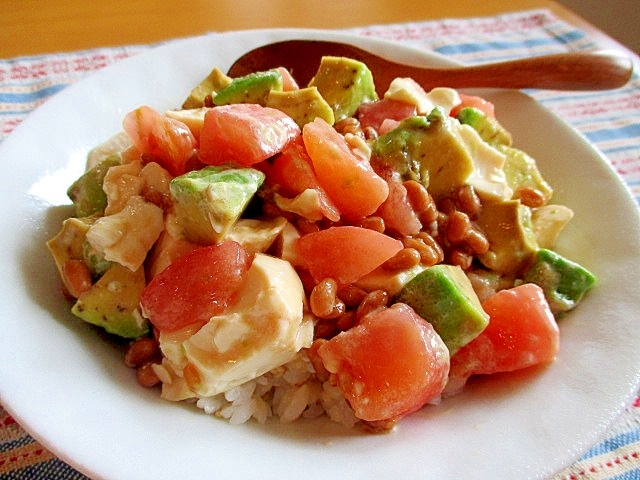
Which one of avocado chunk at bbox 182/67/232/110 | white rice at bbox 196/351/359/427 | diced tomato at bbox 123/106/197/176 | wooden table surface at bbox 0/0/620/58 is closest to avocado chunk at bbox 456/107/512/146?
avocado chunk at bbox 182/67/232/110

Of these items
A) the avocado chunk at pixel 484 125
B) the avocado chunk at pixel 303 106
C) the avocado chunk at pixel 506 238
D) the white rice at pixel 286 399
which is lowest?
the white rice at pixel 286 399

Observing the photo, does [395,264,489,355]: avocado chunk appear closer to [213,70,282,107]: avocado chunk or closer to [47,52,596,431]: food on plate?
[47,52,596,431]: food on plate

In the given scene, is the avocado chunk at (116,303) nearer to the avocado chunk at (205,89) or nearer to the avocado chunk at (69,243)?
the avocado chunk at (69,243)

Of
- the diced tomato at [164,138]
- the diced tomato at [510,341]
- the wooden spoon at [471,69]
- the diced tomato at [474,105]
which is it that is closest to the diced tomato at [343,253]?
the diced tomato at [510,341]

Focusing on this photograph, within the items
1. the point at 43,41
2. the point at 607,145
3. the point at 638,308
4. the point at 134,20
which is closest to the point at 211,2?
the point at 134,20

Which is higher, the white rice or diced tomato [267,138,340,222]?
diced tomato [267,138,340,222]

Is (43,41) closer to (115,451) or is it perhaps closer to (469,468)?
(115,451)
